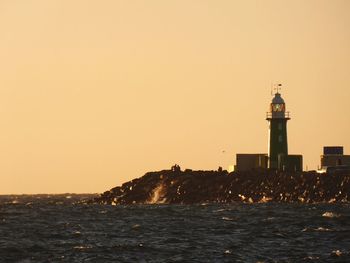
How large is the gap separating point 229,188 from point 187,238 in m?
57.5

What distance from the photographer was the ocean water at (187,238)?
47.2m

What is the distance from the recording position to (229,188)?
372ft

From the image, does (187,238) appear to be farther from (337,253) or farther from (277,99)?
(277,99)

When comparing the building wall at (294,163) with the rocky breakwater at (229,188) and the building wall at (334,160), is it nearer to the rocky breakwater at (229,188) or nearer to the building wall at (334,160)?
the rocky breakwater at (229,188)

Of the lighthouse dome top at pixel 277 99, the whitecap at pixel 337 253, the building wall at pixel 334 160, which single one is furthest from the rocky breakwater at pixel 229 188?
the whitecap at pixel 337 253

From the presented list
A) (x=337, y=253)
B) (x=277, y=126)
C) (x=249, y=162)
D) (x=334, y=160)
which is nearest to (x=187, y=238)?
(x=337, y=253)

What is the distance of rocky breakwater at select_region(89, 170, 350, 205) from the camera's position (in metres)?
104

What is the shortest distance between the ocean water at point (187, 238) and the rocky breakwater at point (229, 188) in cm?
2600

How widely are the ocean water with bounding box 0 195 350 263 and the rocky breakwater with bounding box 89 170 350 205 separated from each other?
26.0m

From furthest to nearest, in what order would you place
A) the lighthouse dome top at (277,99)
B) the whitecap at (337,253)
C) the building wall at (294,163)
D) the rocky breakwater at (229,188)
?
the building wall at (294,163), the lighthouse dome top at (277,99), the rocky breakwater at (229,188), the whitecap at (337,253)

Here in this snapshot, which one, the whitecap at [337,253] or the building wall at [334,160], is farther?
the building wall at [334,160]

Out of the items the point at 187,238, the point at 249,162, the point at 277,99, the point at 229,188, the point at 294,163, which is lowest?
the point at 187,238

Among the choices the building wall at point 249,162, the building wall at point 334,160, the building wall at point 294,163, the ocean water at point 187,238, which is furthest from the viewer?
the building wall at point 249,162

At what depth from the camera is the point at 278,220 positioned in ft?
224
